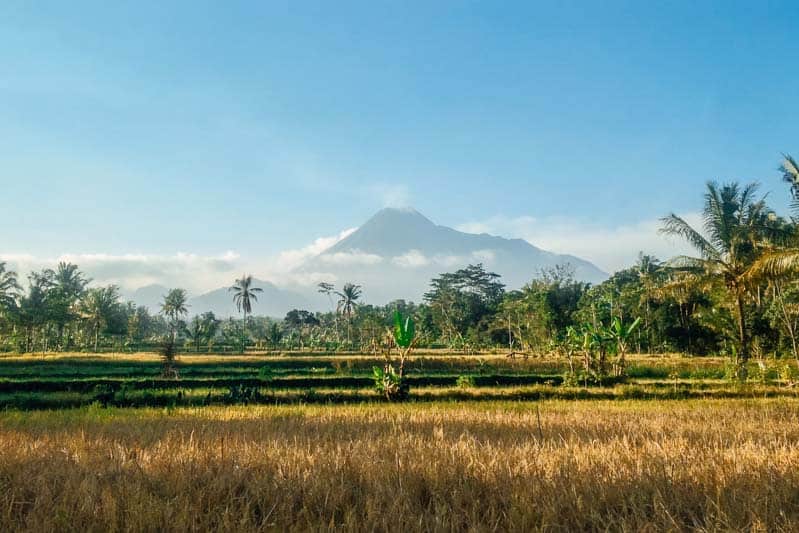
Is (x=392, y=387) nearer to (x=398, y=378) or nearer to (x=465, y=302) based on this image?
(x=398, y=378)

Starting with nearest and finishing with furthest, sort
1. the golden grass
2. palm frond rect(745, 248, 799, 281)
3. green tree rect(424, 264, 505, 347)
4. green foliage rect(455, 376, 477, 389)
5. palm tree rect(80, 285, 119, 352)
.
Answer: the golden grass < palm frond rect(745, 248, 799, 281) < green foliage rect(455, 376, 477, 389) < palm tree rect(80, 285, 119, 352) < green tree rect(424, 264, 505, 347)

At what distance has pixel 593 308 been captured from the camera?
126 ft

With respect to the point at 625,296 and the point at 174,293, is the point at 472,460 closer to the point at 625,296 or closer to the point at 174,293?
the point at 625,296

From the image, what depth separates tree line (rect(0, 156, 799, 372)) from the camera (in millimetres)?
24672

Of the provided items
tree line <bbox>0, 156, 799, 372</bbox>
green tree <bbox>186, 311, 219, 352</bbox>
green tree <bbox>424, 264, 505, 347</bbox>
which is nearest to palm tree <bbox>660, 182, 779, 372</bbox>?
tree line <bbox>0, 156, 799, 372</bbox>

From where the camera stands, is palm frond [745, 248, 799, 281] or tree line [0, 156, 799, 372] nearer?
palm frond [745, 248, 799, 281]

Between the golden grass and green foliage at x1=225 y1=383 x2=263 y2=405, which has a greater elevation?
the golden grass

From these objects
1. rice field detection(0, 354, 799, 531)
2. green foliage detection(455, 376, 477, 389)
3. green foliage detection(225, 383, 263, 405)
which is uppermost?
rice field detection(0, 354, 799, 531)

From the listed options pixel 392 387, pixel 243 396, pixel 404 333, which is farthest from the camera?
pixel 404 333

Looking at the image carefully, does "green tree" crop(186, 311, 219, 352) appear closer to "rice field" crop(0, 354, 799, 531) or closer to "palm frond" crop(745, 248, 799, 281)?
"palm frond" crop(745, 248, 799, 281)

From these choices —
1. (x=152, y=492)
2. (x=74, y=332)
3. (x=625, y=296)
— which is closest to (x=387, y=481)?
(x=152, y=492)

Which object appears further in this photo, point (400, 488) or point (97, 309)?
point (97, 309)

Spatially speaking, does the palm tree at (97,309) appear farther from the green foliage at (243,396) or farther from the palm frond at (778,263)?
the palm frond at (778,263)

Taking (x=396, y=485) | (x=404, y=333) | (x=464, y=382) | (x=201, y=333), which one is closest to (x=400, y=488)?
→ (x=396, y=485)
